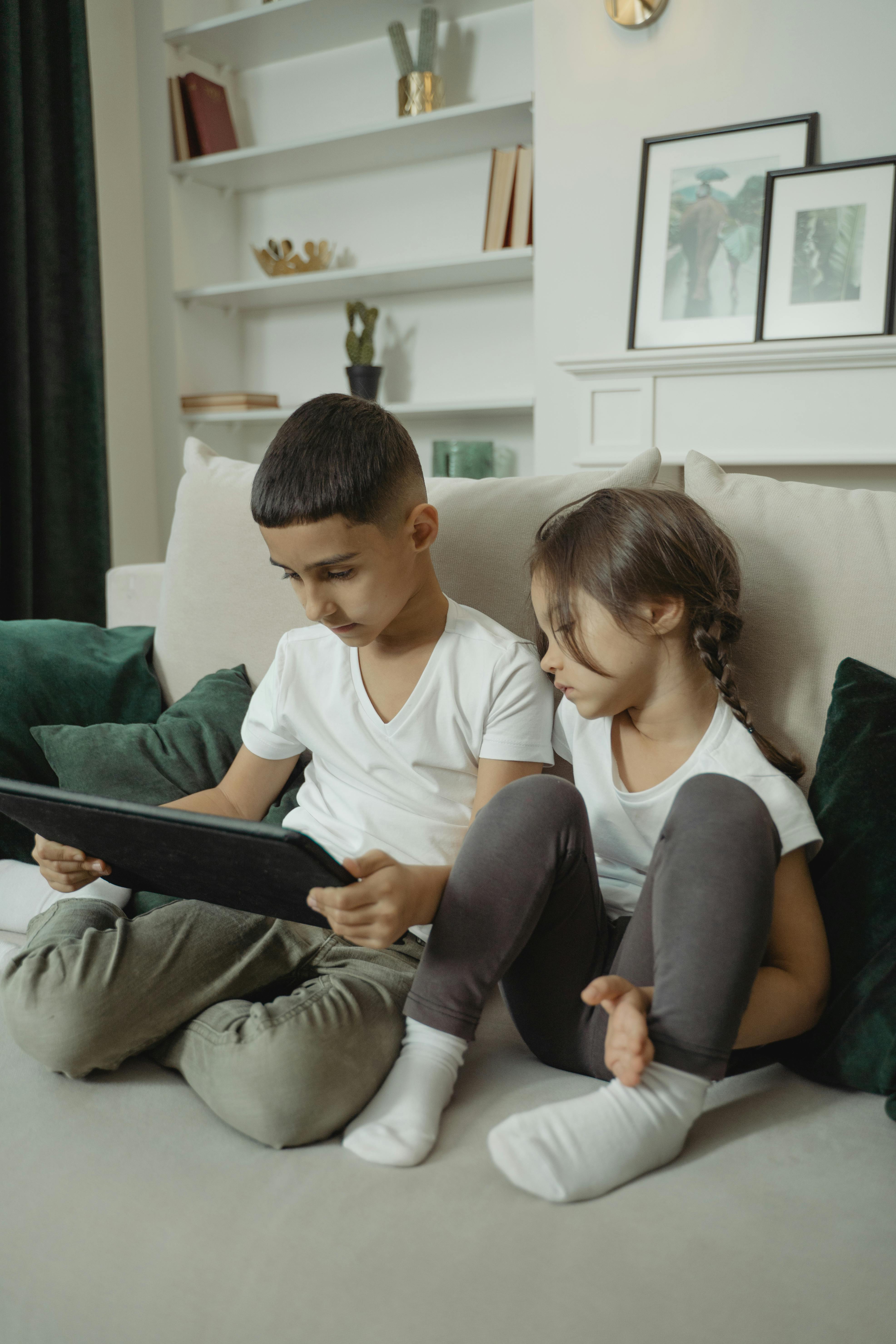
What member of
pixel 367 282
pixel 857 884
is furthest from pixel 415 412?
pixel 857 884

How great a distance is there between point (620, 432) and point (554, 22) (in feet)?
3.57

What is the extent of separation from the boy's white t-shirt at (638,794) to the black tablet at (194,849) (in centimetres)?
34

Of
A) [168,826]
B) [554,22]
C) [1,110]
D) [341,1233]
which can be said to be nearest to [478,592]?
[168,826]

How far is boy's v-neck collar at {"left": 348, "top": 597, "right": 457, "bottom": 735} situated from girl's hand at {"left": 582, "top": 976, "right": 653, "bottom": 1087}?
1.22 feet

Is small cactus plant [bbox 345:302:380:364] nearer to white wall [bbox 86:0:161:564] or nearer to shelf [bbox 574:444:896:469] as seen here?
white wall [bbox 86:0:161:564]

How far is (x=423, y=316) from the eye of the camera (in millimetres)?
3232

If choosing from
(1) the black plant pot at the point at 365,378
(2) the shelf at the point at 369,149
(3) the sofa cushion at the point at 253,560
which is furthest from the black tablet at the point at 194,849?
(2) the shelf at the point at 369,149

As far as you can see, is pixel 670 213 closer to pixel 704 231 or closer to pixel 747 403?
pixel 704 231

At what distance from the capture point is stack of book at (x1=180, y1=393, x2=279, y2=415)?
326 cm

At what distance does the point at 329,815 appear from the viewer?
43.8 inches

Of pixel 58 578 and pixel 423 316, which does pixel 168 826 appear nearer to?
pixel 58 578

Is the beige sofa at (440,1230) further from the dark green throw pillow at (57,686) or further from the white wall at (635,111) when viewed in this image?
the white wall at (635,111)

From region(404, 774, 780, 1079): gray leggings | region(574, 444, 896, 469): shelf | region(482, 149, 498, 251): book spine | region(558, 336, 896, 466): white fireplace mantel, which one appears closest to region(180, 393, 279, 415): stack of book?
region(482, 149, 498, 251): book spine

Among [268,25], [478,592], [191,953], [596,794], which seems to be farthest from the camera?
[268,25]
